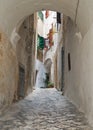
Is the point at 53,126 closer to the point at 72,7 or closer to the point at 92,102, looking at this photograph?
the point at 92,102

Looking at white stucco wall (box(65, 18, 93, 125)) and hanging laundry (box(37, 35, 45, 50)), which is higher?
hanging laundry (box(37, 35, 45, 50))

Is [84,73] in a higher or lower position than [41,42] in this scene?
lower

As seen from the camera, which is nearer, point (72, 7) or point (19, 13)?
point (72, 7)

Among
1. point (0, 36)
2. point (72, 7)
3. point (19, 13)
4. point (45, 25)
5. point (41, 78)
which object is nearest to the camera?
point (0, 36)

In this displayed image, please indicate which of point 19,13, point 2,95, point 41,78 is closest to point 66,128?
point 2,95

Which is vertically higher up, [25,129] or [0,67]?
[0,67]

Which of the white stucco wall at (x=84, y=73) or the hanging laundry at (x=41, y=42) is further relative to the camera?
the hanging laundry at (x=41, y=42)

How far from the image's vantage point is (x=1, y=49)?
4.05 metres

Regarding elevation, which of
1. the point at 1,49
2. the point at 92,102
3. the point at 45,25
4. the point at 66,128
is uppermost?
the point at 45,25

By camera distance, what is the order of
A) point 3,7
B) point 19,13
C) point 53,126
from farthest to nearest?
point 19,13 → point 3,7 → point 53,126

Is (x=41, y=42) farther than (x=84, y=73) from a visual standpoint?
Yes

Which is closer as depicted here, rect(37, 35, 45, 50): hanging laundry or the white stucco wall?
the white stucco wall

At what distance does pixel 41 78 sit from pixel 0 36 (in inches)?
650

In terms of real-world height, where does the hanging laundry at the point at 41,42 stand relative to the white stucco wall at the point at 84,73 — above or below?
above
